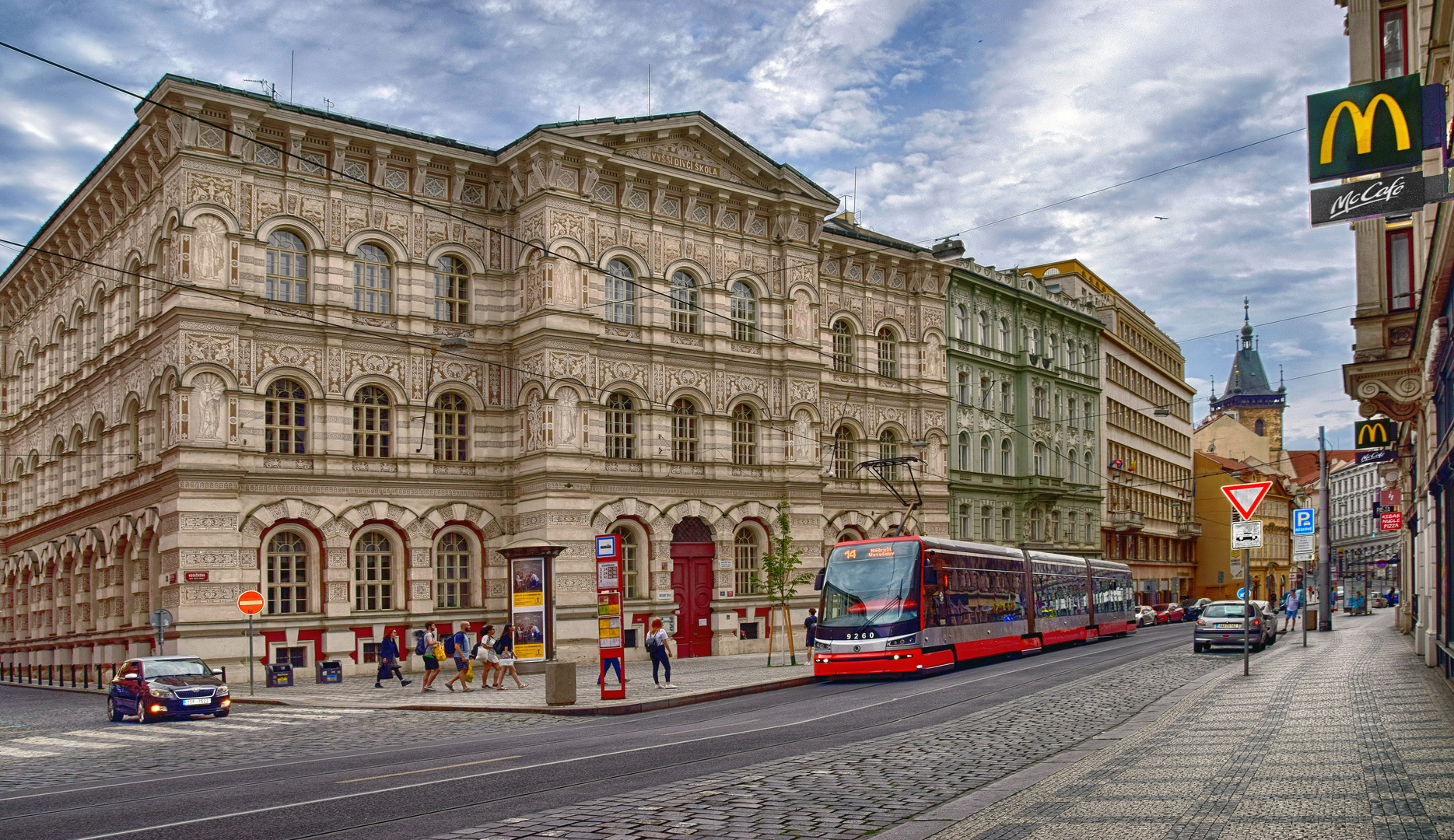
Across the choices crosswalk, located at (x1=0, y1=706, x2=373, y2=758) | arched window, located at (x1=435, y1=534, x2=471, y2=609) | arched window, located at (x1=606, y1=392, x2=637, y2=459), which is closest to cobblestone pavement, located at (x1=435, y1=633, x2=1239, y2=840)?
crosswalk, located at (x1=0, y1=706, x2=373, y2=758)

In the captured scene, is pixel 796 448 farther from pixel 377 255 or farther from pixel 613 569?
pixel 613 569

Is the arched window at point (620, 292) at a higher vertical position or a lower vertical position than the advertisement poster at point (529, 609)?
higher

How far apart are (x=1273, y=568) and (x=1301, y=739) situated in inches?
4328

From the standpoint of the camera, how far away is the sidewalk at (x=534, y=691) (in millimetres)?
25750

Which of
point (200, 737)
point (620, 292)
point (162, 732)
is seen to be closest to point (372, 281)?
point (620, 292)

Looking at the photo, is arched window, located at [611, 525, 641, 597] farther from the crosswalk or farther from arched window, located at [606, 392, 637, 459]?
the crosswalk

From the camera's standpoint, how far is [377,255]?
37.2m

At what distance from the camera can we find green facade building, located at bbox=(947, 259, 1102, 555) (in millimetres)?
56719

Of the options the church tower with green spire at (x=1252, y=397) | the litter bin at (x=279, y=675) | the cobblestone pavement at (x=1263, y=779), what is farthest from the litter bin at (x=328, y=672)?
the church tower with green spire at (x=1252, y=397)

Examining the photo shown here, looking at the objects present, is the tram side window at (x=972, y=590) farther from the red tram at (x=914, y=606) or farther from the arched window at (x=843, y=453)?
the arched window at (x=843, y=453)

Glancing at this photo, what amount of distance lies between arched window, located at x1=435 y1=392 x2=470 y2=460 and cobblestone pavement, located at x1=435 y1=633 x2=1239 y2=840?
22475mm

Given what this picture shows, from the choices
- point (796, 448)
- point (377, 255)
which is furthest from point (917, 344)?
point (377, 255)

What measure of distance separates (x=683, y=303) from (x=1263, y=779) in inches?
1268

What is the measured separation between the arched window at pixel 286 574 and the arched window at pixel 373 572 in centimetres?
139
